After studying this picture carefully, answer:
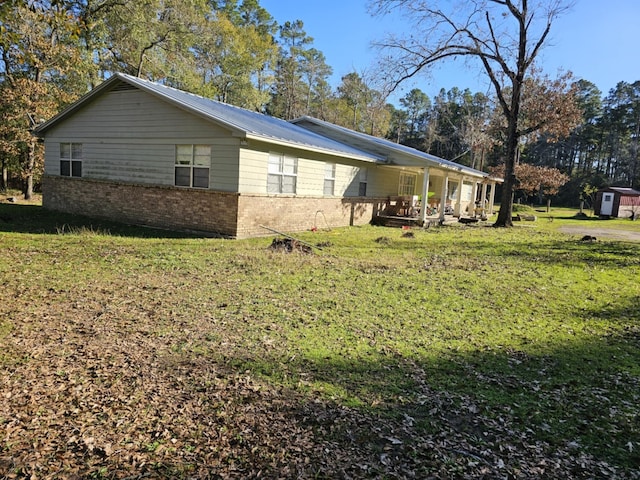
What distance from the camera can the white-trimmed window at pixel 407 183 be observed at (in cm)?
2234

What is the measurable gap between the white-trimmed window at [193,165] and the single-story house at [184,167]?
0.03 metres

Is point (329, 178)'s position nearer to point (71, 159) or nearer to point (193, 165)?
point (193, 165)

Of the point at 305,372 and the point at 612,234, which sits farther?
the point at 612,234

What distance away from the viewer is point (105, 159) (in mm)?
14539

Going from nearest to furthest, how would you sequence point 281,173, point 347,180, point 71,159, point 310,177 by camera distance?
point 281,173 → point 310,177 → point 71,159 → point 347,180

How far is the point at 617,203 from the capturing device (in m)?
32.9

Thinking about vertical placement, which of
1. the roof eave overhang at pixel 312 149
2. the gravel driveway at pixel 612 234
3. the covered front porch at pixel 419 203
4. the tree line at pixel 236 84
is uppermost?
the tree line at pixel 236 84

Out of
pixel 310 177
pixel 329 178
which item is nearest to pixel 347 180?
pixel 329 178

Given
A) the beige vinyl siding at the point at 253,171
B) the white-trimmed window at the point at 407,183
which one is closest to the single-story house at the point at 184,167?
the beige vinyl siding at the point at 253,171

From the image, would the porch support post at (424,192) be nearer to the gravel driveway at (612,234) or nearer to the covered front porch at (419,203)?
the covered front porch at (419,203)

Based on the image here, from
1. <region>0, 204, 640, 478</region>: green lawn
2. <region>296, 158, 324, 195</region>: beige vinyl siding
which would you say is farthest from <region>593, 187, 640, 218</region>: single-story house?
<region>0, 204, 640, 478</region>: green lawn

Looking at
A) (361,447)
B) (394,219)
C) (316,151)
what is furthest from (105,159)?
(361,447)

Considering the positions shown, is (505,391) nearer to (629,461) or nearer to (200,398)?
(629,461)

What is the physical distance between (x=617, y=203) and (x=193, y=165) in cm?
3378
